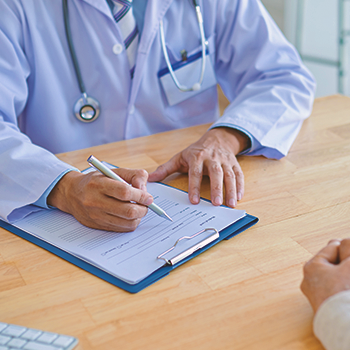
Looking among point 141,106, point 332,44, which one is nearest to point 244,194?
point 141,106

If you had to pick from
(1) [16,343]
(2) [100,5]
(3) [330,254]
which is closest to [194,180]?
(3) [330,254]

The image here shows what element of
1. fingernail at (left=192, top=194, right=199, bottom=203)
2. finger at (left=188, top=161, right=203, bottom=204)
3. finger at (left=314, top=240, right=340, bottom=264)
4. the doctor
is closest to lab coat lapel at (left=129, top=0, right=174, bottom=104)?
the doctor

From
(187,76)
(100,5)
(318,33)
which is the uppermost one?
(100,5)

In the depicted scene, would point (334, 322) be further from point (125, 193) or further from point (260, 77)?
point (260, 77)

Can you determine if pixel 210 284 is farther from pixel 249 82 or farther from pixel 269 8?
pixel 269 8

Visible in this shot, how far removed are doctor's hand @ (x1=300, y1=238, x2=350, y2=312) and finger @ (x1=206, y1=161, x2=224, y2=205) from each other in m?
0.27

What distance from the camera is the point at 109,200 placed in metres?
0.69

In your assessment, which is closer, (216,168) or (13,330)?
(13,330)

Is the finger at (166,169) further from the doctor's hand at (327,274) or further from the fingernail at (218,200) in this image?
the doctor's hand at (327,274)

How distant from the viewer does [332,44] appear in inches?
116

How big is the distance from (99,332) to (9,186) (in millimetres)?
431

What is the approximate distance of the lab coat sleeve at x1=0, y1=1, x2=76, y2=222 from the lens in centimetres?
79

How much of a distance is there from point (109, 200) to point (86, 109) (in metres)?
0.54

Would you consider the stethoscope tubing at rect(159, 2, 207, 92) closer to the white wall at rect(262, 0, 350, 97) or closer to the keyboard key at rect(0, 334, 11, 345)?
the keyboard key at rect(0, 334, 11, 345)
